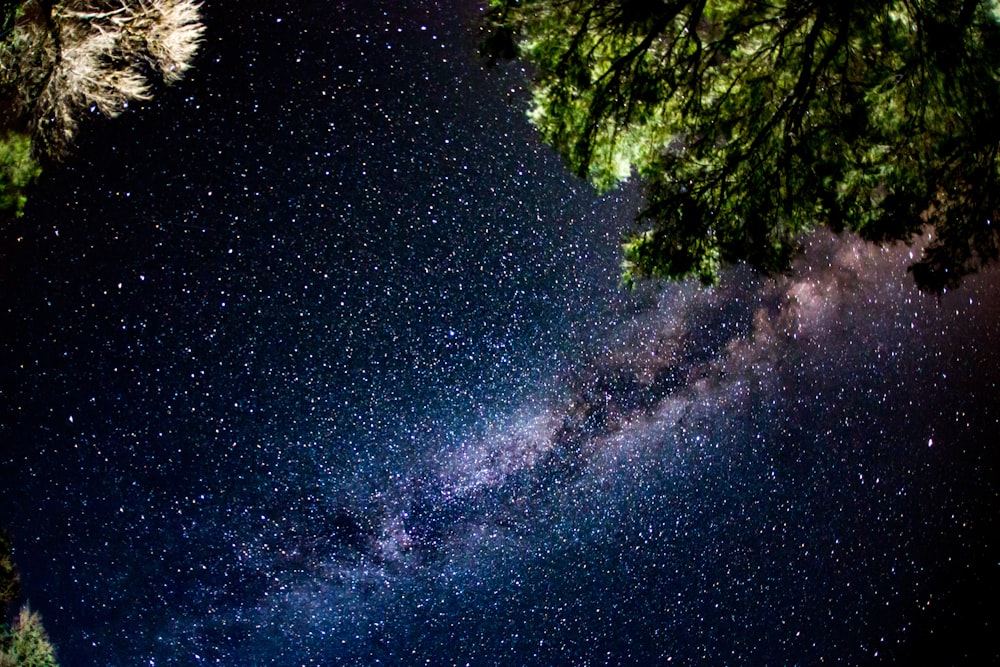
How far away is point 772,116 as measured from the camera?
143 inches

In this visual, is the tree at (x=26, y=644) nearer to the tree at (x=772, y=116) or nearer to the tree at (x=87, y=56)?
the tree at (x=87, y=56)

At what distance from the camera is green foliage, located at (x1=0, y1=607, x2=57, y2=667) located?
5.37 meters

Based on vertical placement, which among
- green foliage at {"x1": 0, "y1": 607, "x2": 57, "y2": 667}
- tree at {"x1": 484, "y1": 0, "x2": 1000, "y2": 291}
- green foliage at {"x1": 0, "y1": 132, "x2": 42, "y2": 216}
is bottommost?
green foliage at {"x1": 0, "y1": 607, "x2": 57, "y2": 667}

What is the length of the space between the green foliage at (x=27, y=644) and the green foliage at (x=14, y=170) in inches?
182

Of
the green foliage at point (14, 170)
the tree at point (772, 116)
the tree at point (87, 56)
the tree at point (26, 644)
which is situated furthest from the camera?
the tree at point (26, 644)

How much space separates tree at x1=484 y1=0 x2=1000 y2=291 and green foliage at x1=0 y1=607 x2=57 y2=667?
746 cm

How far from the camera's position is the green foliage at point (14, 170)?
146 inches

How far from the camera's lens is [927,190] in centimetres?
371

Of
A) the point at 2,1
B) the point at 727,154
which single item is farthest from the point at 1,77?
the point at 727,154

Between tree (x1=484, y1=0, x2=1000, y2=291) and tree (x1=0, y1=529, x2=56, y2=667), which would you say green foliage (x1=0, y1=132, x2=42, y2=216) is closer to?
tree (x1=484, y1=0, x2=1000, y2=291)

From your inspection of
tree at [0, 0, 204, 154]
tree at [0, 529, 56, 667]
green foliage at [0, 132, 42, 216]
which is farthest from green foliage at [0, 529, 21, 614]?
tree at [0, 0, 204, 154]

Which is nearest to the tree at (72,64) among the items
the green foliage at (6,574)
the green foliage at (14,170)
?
the green foliage at (14,170)

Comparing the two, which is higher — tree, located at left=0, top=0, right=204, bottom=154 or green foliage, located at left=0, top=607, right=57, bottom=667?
tree, located at left=0, top=0, right=204, bottom=154

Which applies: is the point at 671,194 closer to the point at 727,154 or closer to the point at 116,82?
the point at 727,154
